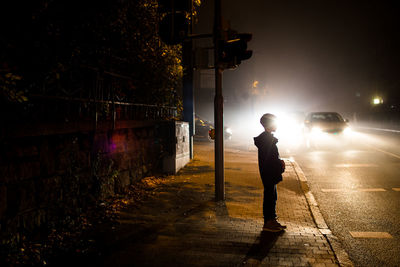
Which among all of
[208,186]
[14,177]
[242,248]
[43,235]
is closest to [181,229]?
[242,248]

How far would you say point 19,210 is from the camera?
4.57 meters

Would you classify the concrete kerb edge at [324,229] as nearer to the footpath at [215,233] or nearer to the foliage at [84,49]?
the footpath at [215,233]

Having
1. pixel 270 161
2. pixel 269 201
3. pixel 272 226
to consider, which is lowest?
pixel 272 226

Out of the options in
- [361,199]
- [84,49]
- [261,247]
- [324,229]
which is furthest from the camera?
[361,199]

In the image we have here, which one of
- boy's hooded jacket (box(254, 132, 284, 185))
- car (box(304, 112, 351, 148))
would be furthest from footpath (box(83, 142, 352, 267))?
car (box(304, 112, 351, 148))

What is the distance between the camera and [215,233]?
5.14 m

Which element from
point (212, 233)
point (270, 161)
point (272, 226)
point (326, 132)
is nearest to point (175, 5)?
point (270, 161)

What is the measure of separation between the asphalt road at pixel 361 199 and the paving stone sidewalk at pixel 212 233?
45cm

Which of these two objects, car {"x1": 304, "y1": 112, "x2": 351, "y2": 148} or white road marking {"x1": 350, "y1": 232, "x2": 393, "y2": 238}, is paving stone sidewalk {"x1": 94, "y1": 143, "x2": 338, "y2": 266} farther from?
car {"x1": 304, "y1": 112, "x2": 351, "y2": 148}

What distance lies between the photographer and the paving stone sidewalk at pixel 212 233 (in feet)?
13.9

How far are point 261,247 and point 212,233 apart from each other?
833 millimetres

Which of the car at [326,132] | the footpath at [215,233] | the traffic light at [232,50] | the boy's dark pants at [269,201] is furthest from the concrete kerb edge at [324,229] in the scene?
the car at [326,132]

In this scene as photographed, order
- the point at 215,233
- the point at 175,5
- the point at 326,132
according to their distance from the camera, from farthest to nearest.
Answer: the point at 326,132, the point at 175,5, the point at 215,233

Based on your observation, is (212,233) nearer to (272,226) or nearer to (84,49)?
(272,226)
